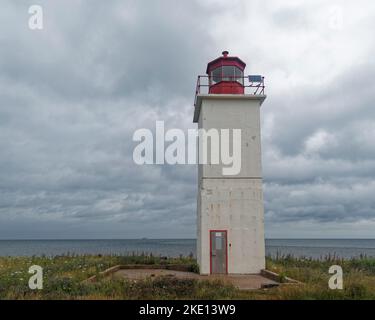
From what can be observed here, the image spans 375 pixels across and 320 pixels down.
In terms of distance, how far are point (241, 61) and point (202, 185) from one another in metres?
6.08

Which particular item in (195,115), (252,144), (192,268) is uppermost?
(195,115)

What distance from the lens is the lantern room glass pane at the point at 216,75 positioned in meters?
19.2

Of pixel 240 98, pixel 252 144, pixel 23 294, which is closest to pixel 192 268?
pixel 252 144

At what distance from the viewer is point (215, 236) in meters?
17.8

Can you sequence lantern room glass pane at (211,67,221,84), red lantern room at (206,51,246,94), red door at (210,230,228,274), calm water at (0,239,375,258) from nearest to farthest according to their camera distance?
1. red door at (210,230,228,274)
2. red lantern room at (206,51,246,94)
3. lantern room glass pane at (211,67,221,84)
4. calm water at (0,239,375,258)

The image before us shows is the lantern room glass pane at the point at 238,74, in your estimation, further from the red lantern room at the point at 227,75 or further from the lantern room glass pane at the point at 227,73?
the lantern room glass pane at the point at 227,73

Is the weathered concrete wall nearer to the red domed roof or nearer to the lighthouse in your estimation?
the lighthouse

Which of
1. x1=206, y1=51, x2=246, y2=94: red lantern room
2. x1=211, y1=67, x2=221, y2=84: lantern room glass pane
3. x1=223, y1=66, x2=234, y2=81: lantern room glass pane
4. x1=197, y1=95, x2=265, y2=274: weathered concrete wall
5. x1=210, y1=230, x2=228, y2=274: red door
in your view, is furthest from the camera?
x1=211, y1=67, x2=221, y2=84: lantern room glass pane

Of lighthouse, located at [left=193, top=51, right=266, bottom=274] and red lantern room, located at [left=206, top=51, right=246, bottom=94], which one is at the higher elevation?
red lantern room, located at [left=206, top=51, right=246, bottom=94]

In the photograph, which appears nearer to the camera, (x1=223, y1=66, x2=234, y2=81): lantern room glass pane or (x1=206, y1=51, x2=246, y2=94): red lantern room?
(x1=206, y1=51, x2=246, y2=94): red lantern room

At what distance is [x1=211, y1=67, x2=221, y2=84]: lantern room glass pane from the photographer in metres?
19.2

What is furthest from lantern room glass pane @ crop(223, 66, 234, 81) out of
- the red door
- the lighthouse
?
the red door

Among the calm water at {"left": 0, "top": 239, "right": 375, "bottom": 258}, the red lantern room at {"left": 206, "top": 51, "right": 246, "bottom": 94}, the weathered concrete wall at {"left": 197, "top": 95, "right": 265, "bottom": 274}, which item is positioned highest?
the red lantern room at {"left": 206, "top": 51, "right": 246, "bottom": 94}
